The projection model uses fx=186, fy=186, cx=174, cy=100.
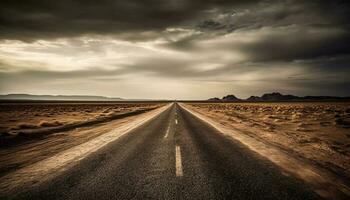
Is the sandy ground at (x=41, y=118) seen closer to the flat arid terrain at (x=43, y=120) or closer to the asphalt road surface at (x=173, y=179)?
the flat arid terrain at (x=43, y=120)

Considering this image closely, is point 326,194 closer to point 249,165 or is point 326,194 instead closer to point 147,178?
point 249,165

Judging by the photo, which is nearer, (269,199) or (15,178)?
(269,199)

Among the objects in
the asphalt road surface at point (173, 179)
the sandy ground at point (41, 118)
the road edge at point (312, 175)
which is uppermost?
the asphalt road surface at point (173, 179)

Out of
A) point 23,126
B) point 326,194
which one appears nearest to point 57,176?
point 326,194

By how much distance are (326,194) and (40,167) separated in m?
7.37

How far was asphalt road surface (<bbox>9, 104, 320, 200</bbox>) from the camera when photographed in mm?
3770

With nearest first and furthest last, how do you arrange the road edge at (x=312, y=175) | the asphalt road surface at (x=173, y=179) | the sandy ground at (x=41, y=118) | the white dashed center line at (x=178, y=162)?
the asphalt road surface at (x=173, y=179), the road edge at (x=312, y=175), the white dashed center line at (x=178, y=162), the sandy ground at (x=41, y=118)

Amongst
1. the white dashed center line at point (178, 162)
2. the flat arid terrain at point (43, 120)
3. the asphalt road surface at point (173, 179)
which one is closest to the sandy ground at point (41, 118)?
the flat arid terrain at point (43, 120)

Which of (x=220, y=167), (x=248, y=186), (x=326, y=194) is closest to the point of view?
(x=326, y=194)

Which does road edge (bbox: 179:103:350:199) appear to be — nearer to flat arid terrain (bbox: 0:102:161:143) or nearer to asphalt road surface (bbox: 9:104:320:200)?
asphalt road surface (bbox: 9:104:320:200)

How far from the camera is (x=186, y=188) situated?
399 cm

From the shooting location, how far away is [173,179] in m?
4.45

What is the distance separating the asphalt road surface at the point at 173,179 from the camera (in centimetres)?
377


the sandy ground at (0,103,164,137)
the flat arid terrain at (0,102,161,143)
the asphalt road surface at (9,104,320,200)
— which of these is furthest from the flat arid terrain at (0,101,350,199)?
the sandy ground at (0,103,164,137)
